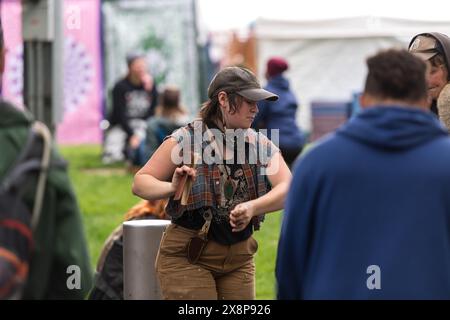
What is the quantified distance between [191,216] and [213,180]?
228mm

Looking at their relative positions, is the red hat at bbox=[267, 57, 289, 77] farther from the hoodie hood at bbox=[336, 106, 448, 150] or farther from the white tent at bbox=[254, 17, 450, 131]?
the white tent at bbox=[254, 17, 450, 131]

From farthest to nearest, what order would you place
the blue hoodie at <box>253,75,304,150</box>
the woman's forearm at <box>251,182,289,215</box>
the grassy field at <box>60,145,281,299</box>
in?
the blue hoodie at <box>253,75,304,150</box> < the grassy field at <box>60,145,281,299</box> < the woman's forearm at <box>251,182,289,215</box>

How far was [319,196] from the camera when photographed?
4.00 m

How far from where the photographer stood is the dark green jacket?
3.86 metres

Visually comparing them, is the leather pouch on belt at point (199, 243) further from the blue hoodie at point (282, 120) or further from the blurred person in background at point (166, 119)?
the blurred person in background at point (166, 119)

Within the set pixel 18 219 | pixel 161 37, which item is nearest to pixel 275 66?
pixel 161 37

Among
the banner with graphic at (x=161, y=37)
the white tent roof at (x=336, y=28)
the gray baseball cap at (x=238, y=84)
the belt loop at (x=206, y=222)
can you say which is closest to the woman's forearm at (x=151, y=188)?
the belt loop at (x=206, y=222)

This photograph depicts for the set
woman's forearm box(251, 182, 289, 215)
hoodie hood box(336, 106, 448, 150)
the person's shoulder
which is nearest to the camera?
hoodie hood box(336, 106, 448, 150)

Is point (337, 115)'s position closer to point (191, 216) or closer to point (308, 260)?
point (191, 216)

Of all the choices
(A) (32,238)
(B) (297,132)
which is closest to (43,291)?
(A) (32,238)

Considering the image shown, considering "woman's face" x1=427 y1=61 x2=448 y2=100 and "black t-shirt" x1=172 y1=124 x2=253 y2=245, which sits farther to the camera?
"woman's face" x1=427 y1=61 x2=448 y2=100

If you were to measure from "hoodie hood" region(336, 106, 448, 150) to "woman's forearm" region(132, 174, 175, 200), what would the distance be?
156 centimetres

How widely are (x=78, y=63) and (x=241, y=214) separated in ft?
52.9

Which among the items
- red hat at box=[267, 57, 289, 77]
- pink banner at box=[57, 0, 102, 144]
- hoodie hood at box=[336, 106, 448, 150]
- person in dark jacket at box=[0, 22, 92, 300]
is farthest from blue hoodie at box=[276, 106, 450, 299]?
pink banner at box=[57, 0, 102, 144]
